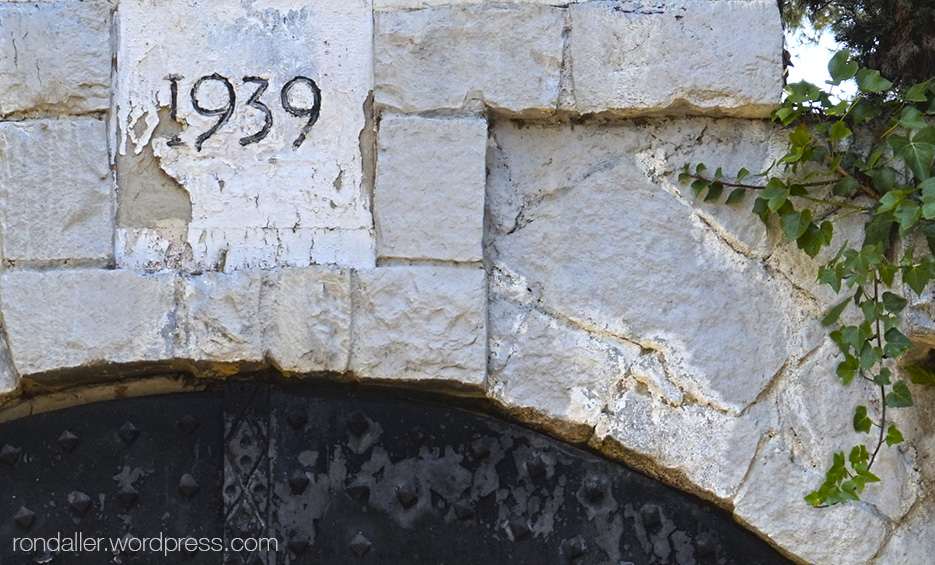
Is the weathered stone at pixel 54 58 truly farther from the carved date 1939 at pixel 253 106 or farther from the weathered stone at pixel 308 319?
the weathered stone at pixel 308 319

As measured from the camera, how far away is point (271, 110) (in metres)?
2.33

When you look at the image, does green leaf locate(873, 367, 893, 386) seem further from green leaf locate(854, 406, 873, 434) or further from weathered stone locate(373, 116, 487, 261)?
weathered stone locate(373, 116, 487, 261)

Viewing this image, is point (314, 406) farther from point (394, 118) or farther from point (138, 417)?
point (394, 118)

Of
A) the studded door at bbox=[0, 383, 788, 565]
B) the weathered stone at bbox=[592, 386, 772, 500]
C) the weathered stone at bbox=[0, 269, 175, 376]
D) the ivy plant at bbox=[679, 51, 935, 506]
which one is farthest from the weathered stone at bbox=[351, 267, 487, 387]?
the ivy plant at bbox=[679, 51, 935, 506]

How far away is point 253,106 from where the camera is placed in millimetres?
2326

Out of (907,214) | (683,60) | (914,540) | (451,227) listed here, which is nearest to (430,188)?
(451,227)

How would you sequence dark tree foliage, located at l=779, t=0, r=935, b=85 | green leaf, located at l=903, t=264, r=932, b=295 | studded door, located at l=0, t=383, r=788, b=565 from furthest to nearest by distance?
dark tree foliage, located at l=779, t=0, r=935, b=85
studded door, located at l=0, t=383, r=788, b=565
green leaf, located at l=903, t=264, r=932, b=295

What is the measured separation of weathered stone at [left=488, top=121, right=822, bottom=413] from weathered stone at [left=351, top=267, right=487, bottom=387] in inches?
5.7

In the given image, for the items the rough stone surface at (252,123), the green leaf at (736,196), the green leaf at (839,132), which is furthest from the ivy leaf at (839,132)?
the rough stone surface at (252,123)

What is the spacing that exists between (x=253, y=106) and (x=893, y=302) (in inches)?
54.5

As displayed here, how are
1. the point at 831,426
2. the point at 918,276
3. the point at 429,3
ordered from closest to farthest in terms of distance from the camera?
the point at 918,276 → the point at 831,426 → the point at 429,3

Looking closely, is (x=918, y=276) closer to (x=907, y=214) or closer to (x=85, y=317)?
(x=907, y=214)

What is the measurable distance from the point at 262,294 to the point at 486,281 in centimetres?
46

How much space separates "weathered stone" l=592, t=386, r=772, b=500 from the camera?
2.20 m
